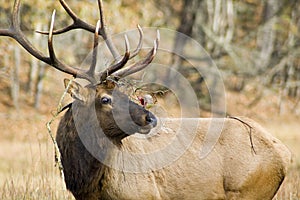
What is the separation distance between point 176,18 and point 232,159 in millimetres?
24062

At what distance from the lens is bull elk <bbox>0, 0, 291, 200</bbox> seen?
260 inches

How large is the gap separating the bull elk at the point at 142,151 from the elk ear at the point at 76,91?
1 cm

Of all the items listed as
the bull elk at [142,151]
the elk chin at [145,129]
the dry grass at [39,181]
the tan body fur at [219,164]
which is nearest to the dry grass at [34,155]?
the dry grass at [39,181]

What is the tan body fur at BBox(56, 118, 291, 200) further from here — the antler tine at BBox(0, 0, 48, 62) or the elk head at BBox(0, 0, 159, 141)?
the antler tine at BBox(0, 0, 48, 62)

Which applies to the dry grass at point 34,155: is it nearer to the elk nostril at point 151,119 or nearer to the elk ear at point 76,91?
the elk ear at point 76,91

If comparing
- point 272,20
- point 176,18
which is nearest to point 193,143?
point 272,20

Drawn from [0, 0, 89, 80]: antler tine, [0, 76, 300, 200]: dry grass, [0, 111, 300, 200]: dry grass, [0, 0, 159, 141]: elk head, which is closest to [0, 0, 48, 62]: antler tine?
[0, 0, 89, 80]: antler tine

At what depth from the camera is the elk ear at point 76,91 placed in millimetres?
6738

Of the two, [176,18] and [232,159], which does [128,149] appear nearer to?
[232,159]

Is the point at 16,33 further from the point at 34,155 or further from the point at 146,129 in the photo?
the point at 34,155

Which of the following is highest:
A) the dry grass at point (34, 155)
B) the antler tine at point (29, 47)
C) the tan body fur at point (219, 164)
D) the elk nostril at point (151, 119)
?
the antler tine at point (29, 47)

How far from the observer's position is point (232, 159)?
7.05m

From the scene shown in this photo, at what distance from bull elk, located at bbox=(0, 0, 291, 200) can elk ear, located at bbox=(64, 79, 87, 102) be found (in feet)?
0.04

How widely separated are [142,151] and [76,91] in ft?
3.29
